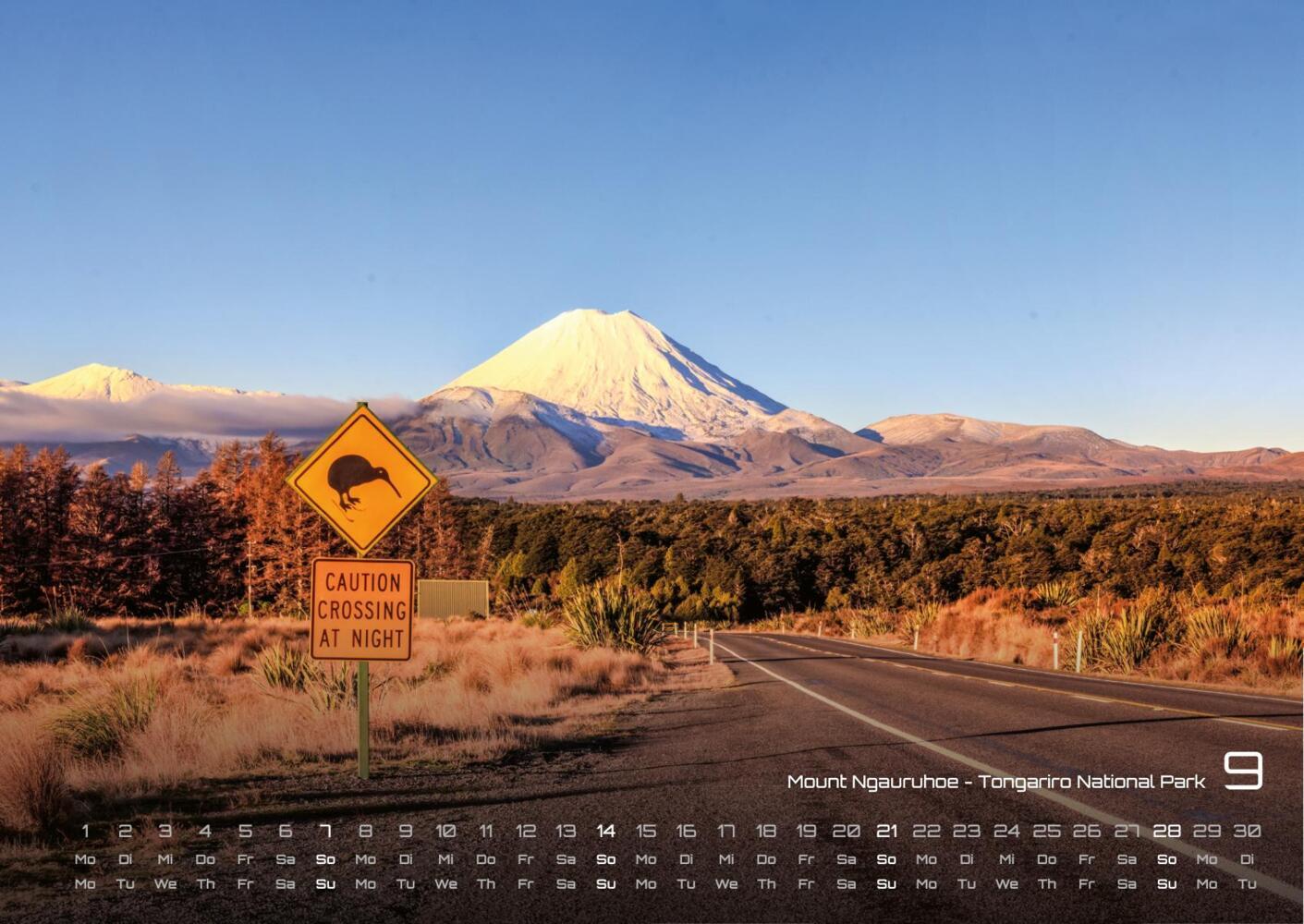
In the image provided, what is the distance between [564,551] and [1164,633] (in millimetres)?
73731

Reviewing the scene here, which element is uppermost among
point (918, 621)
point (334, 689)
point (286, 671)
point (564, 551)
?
point (334, 689)

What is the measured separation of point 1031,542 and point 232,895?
7677 cm

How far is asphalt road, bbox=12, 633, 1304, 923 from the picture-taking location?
A: 15.7 ft

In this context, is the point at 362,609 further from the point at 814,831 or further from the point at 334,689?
the point at 334,689

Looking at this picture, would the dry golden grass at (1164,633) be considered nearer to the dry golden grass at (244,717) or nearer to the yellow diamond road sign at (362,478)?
the dry golden grass at (244,717)

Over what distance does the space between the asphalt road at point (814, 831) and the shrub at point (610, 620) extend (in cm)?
1259

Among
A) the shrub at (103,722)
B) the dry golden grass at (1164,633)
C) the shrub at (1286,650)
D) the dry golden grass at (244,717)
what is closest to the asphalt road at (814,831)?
the dry golden grass at (244,717)

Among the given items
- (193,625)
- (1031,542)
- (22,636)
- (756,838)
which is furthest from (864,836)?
(1031,542)

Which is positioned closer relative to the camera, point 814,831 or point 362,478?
point 814,831

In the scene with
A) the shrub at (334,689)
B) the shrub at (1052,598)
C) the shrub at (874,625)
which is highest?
the shrub at (334,689)

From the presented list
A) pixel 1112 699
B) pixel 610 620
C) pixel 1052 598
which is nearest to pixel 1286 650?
pixel 1112 699

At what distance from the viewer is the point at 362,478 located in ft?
27.4

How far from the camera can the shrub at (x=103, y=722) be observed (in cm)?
959

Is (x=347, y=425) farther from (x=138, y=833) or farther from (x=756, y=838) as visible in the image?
(x=756, y=838)
